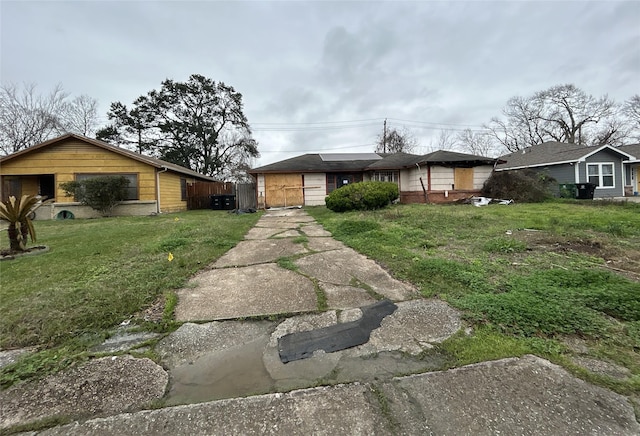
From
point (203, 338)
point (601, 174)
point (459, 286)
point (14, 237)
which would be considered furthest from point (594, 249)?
point (601, 174)

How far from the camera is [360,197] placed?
11.0 meters

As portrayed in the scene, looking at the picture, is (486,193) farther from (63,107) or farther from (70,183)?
(63,107)

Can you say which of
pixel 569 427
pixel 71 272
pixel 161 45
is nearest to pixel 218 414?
pixel 569 427

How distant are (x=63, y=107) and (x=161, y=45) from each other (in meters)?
21.9

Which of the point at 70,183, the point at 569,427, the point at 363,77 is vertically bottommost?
the point at 569,427

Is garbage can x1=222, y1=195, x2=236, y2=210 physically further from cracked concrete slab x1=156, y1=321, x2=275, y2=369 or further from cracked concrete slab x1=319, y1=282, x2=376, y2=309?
cracked concrete slab x1=156, y1=321, x2=275, y2=369

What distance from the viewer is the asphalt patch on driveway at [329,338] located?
6.80 feet

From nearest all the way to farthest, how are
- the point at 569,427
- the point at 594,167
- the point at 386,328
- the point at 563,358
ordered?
the point at 569,427, the point at 563,358, the point at 386,328, the point at 594,167

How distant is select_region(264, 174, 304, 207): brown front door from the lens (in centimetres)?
1622

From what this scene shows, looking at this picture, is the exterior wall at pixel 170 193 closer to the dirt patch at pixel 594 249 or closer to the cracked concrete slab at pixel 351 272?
the cracked concrete slab at pixel 351 272

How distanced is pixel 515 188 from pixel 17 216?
17.3 meters

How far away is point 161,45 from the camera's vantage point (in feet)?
35.2

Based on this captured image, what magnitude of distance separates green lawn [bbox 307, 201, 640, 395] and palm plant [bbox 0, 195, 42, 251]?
618 cm

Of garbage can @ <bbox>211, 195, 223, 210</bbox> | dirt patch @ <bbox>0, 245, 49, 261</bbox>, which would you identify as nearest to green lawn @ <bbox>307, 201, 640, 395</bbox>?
dirt patch @ <bbox>0, 245, 49, 261</bbox>
